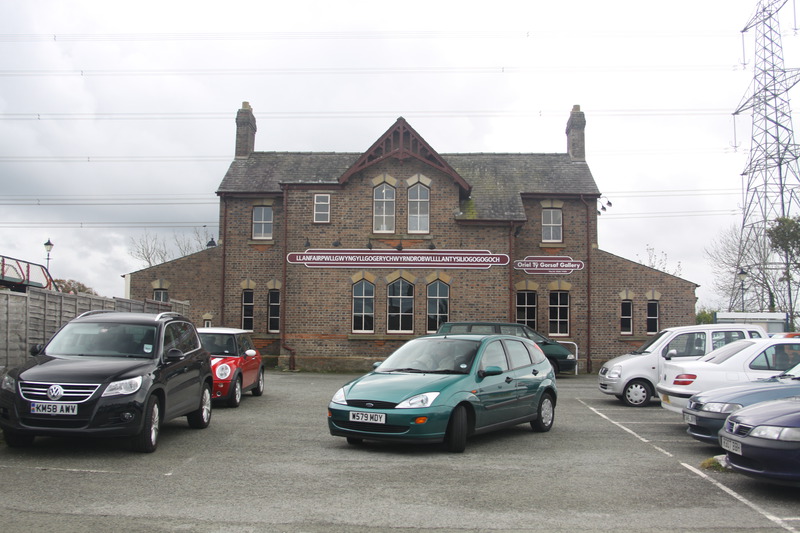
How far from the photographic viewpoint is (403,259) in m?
27.5

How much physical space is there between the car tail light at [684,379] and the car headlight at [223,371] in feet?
27.1

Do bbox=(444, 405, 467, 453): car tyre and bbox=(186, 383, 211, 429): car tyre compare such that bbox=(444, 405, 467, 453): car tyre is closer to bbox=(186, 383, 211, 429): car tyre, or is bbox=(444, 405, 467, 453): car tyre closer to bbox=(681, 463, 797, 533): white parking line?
bbox=(681, 463, 797, 533): white parking line

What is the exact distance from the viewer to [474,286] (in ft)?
90.0

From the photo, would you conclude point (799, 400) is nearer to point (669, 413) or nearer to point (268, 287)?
Result: point (669, 413)

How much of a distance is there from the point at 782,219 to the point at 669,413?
2049 centimetres

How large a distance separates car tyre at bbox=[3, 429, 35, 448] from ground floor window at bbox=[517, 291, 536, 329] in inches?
875

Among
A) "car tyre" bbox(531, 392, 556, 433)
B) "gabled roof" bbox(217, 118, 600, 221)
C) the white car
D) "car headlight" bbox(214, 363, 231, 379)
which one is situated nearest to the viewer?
"car tyre" bbox(531, 392, 556, 433)

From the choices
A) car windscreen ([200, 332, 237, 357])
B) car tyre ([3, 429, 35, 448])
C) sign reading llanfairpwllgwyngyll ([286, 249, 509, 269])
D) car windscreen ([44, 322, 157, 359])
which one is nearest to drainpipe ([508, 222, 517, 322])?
sign reading llanfairpwllgwyngyll ([286, 249, 509, 269])

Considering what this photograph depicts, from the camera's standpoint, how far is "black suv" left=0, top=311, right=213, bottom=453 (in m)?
8.44

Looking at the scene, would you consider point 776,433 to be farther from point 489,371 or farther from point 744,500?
point 489,371

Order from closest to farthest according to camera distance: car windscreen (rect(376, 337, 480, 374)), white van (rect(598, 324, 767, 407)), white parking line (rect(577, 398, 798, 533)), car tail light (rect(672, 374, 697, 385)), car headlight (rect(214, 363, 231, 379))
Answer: white parking line (rect(577, 398, 798, 533)) < car windscreen (rect(376, 337, 480, 374)) < car tail light (rect(672, 374, 697, 385)) < car headlight (rect(214, 363, 231, 379)) < white van (rect(598, 324, 767, 407))

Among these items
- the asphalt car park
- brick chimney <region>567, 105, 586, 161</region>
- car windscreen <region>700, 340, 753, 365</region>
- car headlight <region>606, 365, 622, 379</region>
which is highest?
brick chimney <region>567, 105, 586, 161</region>

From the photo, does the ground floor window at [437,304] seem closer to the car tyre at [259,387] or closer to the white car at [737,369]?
the car tyre at [259,387]

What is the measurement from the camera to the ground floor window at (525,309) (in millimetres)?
29234
